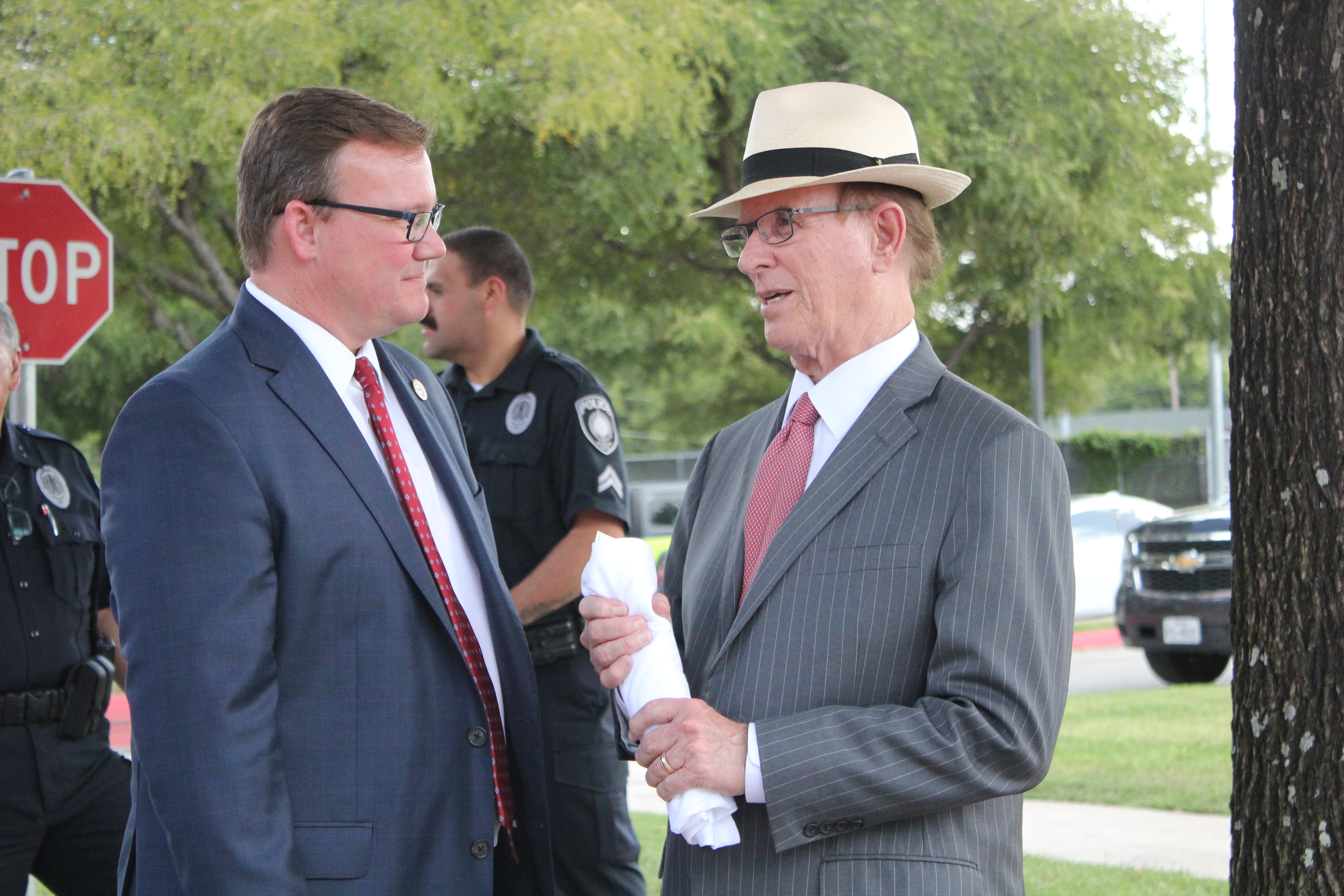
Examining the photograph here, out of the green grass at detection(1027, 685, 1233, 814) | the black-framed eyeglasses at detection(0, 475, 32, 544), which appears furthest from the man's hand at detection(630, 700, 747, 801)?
the green grass at detection(1027, 685, 1233, 814)

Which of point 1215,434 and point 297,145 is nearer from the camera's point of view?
point 297,145

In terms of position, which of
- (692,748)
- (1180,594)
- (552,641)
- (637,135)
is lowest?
(1180,594)

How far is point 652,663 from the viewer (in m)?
2.22

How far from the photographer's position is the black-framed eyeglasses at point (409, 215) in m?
2.40

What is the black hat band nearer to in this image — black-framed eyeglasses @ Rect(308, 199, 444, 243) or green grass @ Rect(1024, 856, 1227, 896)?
black-framed eyeglasses @ Rect(308, 199, 444, 243)

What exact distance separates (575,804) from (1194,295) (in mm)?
10962

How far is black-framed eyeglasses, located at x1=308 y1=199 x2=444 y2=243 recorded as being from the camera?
2400 millimetres

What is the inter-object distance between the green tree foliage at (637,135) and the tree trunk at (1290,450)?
4567 mm

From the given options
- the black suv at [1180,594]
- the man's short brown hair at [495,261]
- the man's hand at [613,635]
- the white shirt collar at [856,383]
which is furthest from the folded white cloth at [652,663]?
the black suv at [1180,594]

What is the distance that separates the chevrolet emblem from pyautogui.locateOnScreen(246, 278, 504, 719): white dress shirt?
9.69 metres

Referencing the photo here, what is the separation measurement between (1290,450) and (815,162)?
131 cm

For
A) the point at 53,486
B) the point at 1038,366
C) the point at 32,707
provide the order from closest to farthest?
the point at 32,707
the point at 53,486
the point at 1038,366

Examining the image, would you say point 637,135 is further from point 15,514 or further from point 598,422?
point 15,514

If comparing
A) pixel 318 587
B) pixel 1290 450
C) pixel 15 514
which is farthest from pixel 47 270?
pixel 1290 450
